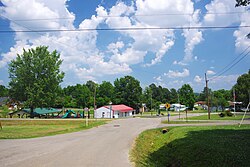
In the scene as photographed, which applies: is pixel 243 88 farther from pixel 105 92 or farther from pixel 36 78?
pixel 36 78

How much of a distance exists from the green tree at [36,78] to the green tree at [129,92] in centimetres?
3133

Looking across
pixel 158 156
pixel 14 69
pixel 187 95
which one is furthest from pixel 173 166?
pixel 187 95

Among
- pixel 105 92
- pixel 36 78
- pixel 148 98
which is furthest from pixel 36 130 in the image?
pixel 148 98

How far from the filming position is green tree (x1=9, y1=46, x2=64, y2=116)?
179 ft

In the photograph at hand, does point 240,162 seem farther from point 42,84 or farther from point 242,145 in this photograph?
point 42,84

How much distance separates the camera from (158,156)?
1392cm

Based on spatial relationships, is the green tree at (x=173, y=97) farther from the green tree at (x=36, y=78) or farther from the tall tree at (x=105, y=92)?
the green tree at (x=36, y=78)

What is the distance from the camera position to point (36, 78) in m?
56.5

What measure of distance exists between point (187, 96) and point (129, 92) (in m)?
36.5

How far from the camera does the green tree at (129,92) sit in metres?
84.1

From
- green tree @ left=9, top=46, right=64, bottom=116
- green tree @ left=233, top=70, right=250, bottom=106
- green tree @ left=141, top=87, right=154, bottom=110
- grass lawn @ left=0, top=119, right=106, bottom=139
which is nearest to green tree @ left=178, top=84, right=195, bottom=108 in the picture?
green tree @ left=141, top=87, right=154, bottom=110

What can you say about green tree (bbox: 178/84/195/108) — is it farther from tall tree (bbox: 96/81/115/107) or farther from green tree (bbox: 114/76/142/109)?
tall tree (bbox: 96/81/115/107)

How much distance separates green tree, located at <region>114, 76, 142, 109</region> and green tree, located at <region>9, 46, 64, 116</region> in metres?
31.3

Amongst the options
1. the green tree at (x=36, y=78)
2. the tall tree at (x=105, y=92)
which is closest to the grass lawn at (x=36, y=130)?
the green tree at (x=36, y=78)
